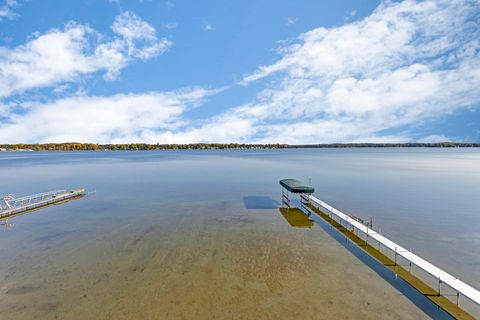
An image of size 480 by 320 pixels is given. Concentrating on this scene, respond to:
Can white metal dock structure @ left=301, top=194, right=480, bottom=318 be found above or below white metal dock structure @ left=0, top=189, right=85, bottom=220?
below

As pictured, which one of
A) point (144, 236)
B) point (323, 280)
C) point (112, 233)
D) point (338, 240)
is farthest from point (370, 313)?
point (112, 233)

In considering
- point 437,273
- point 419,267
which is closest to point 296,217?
point 419,267

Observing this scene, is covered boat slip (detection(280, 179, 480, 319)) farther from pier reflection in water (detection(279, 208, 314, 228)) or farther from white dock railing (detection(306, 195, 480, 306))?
pier reflection in water (detection(279, 208, 314, 228))

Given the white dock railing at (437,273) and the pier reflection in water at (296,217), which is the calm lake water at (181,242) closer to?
the pier reflection in water at (296,217)

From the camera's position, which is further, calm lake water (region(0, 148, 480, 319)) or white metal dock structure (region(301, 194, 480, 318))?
calm lake water (region(0, 148, 480, 319))

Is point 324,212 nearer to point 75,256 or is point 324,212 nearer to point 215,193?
point 215,193

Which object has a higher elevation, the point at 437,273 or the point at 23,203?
the point at 23,203

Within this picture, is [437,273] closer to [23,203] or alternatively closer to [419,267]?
[419,267]

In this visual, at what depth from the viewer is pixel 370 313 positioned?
1075 centimetres

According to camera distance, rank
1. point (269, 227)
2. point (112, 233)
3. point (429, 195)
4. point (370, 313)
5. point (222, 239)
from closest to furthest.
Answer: point (370, 313)
point (222, 239)
point (112, 233)
point (269, 227)
point (429, 195)

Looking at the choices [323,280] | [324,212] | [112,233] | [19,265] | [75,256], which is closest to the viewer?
[323,280]

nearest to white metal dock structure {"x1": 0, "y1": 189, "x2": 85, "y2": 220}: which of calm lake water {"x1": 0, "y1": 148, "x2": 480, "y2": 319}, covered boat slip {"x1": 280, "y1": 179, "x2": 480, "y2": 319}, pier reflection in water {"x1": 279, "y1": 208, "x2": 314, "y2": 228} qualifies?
calm lake water {"x1": 0, "y1": 148, "x2": 480, "y2": 319}

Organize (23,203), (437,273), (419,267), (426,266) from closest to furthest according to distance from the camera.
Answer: (437,273), (426,266), (419,267), (23,203)

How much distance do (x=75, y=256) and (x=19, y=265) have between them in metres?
3.07
